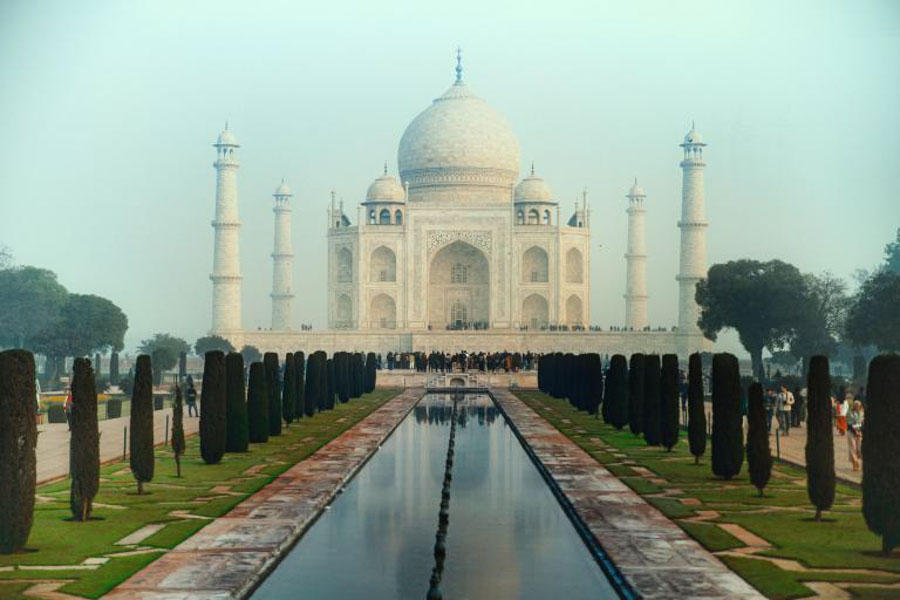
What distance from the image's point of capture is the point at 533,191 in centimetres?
5484

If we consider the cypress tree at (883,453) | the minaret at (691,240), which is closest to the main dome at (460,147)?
the minaret at (691,240)

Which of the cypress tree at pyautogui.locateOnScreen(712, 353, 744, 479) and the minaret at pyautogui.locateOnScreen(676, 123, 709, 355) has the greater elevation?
the minaret at pyautogui.locateOnScreen(676, 123, 709, 355)

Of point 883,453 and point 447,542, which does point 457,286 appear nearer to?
point 447,542

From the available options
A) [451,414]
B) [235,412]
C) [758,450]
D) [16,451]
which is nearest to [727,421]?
[758,450]

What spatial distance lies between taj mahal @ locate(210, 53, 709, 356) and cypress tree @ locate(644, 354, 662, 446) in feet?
93.3

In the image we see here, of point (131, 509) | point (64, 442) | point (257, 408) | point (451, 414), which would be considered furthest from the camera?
point (451, 414)

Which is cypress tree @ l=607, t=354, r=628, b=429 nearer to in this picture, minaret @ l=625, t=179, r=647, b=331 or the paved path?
the paved path

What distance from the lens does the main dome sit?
5478cm

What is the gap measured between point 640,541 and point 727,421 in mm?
4496

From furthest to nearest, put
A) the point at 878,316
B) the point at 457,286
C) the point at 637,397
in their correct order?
the point at 457,286 → the point at 878,316 → the point at 637,397

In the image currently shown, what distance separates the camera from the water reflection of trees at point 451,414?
2367 centimetres

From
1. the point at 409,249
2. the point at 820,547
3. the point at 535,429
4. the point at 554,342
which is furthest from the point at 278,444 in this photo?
the point at 409,249

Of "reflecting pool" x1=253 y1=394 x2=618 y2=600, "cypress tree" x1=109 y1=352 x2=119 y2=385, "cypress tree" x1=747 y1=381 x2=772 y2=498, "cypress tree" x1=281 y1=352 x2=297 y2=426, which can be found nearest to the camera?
"reflecting pool" x1=253 y1=394 x2=618 y2=600

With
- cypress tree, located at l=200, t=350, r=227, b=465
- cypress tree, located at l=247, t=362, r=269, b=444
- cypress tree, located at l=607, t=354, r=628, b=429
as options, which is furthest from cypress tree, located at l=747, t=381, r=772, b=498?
cypress tree, located at l=607, t=354, r=628, b=429
